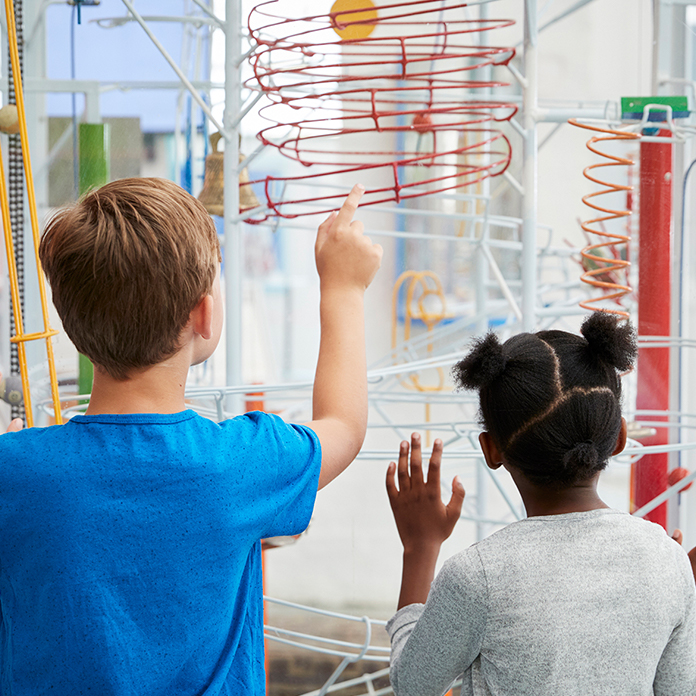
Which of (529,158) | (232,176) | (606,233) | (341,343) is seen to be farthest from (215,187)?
(341,343)

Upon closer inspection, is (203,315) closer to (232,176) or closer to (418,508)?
(418,508)

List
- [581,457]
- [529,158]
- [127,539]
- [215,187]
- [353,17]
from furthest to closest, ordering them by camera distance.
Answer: [353,17] → [215,187] → [529,158] → [581,457] → [127,539]

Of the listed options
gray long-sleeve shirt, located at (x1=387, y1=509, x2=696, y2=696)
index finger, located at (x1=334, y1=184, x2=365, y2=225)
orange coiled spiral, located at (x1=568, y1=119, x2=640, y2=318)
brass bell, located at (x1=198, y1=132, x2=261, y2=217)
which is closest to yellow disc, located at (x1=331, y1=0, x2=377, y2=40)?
brass bell, located at (x1=198, y1=132, x2=261, y2=217)

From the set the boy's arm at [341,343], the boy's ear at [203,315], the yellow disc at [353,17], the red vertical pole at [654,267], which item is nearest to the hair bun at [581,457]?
the boy's arm at [341,343]

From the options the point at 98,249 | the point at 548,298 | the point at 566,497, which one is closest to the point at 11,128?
the point at 98,249

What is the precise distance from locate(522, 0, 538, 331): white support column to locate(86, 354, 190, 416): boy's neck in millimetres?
583

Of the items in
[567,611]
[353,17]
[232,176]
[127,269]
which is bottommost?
[567,611]

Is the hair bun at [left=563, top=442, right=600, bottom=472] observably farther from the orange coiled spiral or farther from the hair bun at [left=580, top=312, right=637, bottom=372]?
the orange coiled spiral

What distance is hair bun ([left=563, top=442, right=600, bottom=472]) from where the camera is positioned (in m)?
0.49

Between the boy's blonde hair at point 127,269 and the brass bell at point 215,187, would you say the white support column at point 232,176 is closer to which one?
the brass bell at point 215,187

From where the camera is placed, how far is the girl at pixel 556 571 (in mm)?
467

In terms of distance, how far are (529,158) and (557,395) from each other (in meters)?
0.48

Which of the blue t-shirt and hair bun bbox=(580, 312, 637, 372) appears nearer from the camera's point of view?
the blue t-shirt

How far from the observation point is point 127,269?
1.25ft
